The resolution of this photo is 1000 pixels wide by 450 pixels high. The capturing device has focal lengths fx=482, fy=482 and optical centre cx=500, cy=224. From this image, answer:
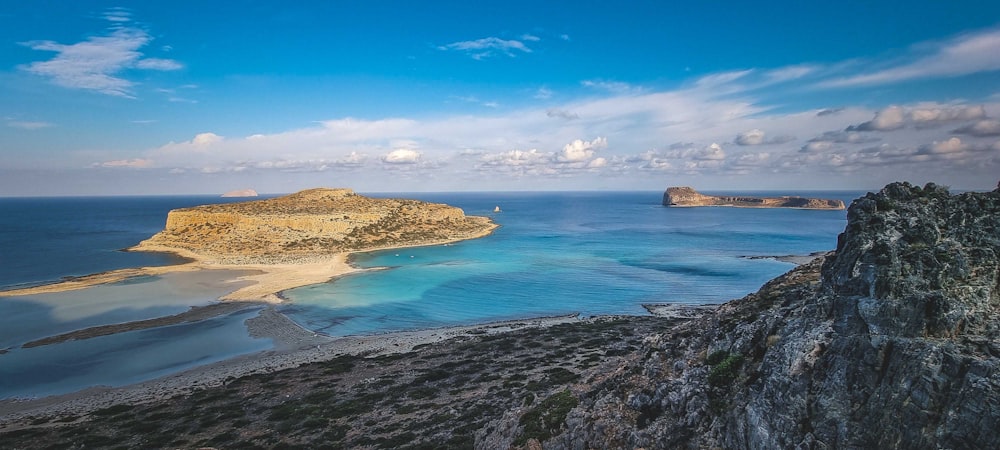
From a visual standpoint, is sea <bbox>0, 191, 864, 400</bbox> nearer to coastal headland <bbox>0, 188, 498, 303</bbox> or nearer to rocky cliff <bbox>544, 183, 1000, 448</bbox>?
coastal headland <bbox>0, 188, 498, 303</bbox>

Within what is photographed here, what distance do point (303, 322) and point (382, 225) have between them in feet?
200

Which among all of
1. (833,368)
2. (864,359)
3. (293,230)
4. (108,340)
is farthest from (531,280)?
(864,359)

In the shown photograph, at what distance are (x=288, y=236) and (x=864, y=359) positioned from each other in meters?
91.7

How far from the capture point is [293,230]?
3546 inches

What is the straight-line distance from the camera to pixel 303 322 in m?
42.8

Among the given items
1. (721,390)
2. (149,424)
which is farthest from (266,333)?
(721,390)

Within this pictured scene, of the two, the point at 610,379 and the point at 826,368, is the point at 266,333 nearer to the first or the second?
the point at 610,379

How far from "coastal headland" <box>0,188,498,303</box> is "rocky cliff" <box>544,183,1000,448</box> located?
48.3 m

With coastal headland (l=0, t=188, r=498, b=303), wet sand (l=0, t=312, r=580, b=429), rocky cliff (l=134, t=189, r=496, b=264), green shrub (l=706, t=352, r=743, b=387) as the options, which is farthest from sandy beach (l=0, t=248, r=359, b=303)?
green shrub (l=706, t=352, r=743, b=387)

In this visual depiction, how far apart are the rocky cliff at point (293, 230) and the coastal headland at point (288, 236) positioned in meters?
0.14

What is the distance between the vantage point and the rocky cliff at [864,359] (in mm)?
6816

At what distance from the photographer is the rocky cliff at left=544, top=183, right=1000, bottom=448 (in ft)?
22.4

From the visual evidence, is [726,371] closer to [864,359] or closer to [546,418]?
[864,359]

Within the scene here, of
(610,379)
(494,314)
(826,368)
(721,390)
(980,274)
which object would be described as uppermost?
(980,274)
